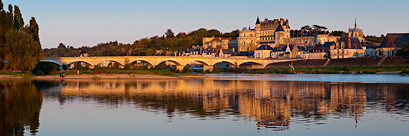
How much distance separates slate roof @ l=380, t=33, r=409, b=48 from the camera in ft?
364

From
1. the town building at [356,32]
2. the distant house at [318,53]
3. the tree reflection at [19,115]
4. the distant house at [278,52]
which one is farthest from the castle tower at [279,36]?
the tree reflection at [19,115]

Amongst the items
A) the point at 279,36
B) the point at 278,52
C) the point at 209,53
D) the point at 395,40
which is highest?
the point at 279,36

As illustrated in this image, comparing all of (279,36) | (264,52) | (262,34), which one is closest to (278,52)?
(264,52)

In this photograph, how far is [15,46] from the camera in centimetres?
5419

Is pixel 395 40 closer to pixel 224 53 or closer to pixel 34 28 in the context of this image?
pixel 224 53

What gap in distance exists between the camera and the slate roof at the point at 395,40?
11088 centimetres

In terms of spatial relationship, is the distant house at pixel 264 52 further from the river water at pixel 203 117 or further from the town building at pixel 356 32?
the river water at pixel 203 117

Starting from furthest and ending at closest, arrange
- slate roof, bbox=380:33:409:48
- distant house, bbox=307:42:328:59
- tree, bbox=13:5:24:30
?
distant house, bbox=307:42:328:59 < slate roof, bbox=380:33:409:48 < tree, bbox=13:5:24:30

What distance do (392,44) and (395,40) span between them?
1467mm

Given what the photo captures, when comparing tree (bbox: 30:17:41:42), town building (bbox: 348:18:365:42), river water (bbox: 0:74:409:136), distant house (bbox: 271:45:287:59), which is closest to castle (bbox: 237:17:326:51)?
town building (bbox: 348:18:365:42)

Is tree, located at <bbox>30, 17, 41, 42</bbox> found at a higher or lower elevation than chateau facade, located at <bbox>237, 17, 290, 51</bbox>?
lower

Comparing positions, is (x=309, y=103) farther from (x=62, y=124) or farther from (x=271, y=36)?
(x=271, y=36)

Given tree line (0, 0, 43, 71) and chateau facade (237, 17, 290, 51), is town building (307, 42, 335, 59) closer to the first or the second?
chateau facade (237, 17, 290, 51)

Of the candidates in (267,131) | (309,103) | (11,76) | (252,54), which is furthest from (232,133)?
(252,54)
